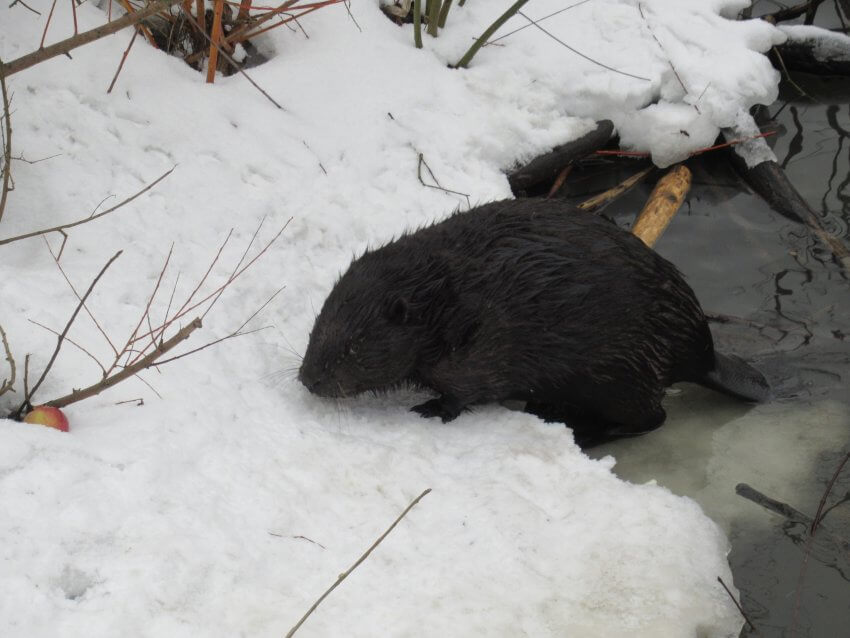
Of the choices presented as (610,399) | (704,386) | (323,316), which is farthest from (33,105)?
(704,386)

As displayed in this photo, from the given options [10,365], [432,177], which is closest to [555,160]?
[432,177]

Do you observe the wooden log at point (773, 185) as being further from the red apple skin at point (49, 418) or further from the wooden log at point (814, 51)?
the red apple skin at point (49, 418)

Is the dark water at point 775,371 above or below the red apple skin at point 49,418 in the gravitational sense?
below

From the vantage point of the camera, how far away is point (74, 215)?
12.4 feet

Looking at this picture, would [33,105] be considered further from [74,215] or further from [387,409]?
[387,409]

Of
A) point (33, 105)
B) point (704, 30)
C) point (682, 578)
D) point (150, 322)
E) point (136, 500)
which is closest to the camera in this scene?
point (136, 500)

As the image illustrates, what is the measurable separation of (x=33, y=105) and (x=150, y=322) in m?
1.26

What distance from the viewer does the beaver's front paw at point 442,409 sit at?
3887mm

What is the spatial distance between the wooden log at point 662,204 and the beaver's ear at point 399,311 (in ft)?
5.70

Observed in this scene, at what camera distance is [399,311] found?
3656 mm

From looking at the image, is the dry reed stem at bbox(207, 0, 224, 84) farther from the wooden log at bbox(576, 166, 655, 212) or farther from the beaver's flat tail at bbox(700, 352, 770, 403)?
the beaver's flat tail at bbox(700, 352, 770, 403)

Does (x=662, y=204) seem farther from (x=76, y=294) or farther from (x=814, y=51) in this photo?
(x=76, y=294)

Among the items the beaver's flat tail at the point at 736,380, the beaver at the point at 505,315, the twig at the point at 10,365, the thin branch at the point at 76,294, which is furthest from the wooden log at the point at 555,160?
the twig at the point at 10,365

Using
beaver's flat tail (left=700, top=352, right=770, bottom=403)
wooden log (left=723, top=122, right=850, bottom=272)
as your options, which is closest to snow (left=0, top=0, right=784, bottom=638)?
wooden log (left=723, top=122, right=850, bottom=272)
